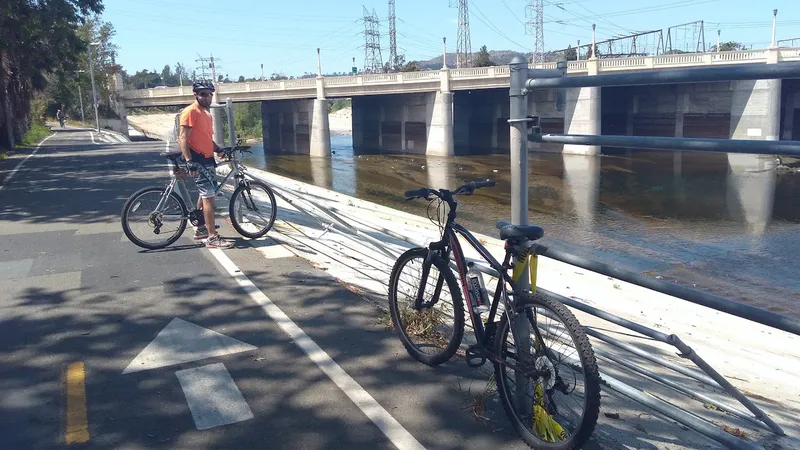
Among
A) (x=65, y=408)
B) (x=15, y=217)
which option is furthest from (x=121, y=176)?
(x=65, y=408)

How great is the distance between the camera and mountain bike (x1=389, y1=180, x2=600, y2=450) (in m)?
3.21

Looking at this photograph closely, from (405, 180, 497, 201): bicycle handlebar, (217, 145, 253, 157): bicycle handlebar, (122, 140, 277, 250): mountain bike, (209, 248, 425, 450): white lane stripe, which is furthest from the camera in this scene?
(217, 145, 253, 157): bicycle handlebar

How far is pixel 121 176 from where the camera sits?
16609mm

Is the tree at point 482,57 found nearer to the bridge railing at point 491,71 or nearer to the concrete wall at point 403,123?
the concrete wall at point 403,123

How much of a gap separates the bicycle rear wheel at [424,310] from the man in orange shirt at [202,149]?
3847mm

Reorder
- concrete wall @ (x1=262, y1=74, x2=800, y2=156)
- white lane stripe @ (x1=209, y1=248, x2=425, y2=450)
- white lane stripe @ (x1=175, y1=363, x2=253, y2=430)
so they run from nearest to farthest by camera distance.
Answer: white lane stripe @ (x1=209, y1=248, x2=425, y2=450) < white lane stripe @ (x1=175, y1=363, x2=253, y2=430) < concrete wall @ (x1=262, y1=74, x2=800, y2=156)

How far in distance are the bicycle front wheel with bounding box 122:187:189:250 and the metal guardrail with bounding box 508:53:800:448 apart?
5551 millimetres

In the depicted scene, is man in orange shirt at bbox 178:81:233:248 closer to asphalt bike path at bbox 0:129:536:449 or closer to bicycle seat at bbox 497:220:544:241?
asphalt bike path at bbox 0:129:536:449

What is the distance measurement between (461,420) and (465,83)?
5178cm

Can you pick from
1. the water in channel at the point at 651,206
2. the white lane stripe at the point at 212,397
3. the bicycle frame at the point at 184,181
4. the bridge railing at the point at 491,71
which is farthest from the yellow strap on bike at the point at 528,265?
the bridge railing at the point at 491,71

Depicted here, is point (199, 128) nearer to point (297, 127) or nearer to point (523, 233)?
point (523, 233)

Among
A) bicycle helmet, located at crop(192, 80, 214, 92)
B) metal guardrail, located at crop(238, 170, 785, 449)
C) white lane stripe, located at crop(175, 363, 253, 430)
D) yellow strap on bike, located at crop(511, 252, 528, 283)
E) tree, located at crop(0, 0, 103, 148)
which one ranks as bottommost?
white lane stripe, located at crop(175, 363, 253, 430)

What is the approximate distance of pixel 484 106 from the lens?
61.9 meters

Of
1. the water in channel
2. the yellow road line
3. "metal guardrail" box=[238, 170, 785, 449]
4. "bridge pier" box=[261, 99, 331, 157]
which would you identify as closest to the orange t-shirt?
the yellow road line
